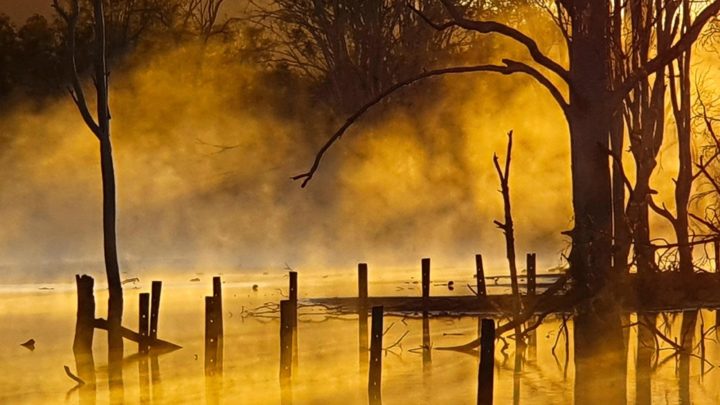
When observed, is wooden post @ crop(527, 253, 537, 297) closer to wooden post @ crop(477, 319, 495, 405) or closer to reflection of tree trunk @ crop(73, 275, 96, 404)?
reflection of tree trunk @ crop(73, 275, 96, 404)

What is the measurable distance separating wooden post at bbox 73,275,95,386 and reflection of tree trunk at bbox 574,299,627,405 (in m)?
8.24

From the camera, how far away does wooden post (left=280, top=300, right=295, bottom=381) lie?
2502 cm

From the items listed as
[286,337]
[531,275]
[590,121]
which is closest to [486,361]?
[590,121]

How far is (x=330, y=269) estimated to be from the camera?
5950cm

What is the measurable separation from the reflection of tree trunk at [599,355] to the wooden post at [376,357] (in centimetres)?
274

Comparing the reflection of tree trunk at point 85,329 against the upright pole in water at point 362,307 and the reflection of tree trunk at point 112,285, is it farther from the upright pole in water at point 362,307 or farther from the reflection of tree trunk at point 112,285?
the upright pole in water at point 362,307

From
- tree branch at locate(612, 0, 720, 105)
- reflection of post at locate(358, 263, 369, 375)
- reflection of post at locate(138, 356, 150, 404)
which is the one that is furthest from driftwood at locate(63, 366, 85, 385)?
tree branch at locate(612, 0, 720, 105)

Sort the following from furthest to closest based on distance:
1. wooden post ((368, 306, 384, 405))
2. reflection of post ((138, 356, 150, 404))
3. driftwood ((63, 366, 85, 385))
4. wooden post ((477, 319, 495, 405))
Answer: driftwood ((63, 366, 85, 385)) < reflection of post ((138, 356, 150, 404)) < wooden post ((368, 306, 384, 405)) < wooden post ((477, 319, 495, 405))

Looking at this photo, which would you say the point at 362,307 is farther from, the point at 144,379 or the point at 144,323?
the point at 144,379

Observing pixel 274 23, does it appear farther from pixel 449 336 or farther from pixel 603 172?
pixel 603 172

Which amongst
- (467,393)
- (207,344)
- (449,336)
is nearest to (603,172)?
(467,393)

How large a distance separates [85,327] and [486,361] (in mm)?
10985

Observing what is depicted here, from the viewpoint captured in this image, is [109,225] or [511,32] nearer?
[511,32]

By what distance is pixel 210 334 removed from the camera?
2525 centimetres
